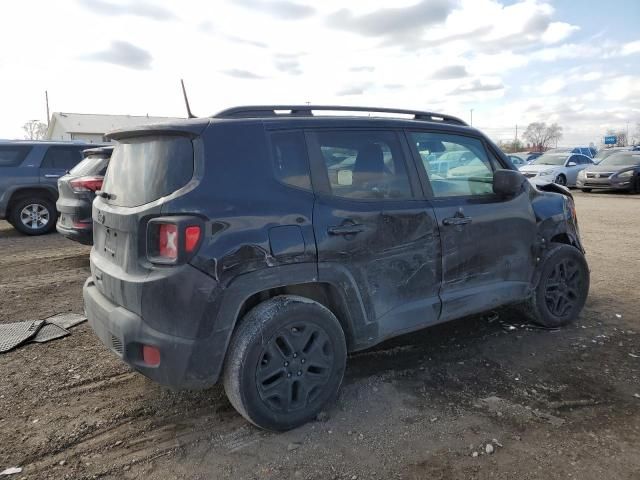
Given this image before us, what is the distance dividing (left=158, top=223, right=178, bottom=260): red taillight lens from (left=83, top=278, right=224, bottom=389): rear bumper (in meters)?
0.38

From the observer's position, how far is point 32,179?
9734 millimetres

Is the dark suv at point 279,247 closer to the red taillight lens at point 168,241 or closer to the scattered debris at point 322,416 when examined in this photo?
the red taillight lens at point 168,241

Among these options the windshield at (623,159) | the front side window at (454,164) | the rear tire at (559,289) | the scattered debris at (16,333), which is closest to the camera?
the front side window at (454,164)

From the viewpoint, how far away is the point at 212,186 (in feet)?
8.93

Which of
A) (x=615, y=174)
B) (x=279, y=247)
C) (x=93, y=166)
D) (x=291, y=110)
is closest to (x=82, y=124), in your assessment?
(x=615, y=174)

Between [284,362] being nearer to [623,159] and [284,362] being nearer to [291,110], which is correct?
[291,110]

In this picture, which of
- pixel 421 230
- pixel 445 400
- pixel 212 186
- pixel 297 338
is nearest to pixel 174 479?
pixel 297 338

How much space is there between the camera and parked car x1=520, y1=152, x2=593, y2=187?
20.1 meters

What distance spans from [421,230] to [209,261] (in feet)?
4.98

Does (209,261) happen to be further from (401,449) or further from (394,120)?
(394,120)

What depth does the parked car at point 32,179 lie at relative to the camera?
9.58m

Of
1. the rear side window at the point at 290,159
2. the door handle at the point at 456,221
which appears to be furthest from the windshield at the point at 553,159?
the rear side window at the point at 290,159

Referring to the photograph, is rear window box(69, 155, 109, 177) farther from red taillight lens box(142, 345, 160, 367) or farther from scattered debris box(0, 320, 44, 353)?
red taillight lens box(142, 345, 160, 367)

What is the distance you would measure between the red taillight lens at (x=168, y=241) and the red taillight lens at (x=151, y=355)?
1.63 feet
